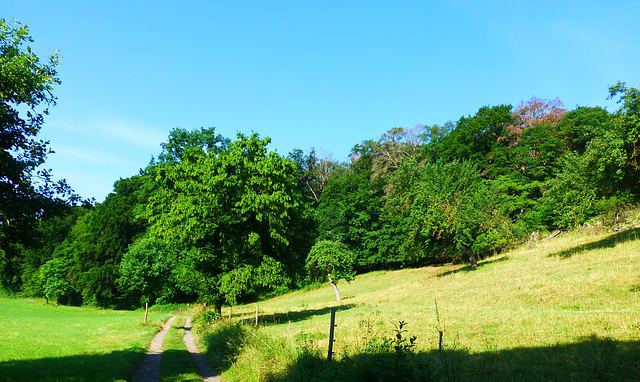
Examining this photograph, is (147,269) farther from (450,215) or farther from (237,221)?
(450,215)

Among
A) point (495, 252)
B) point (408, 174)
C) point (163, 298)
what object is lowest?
point (163, 298)

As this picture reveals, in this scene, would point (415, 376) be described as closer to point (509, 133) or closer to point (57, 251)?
point (509, 133)

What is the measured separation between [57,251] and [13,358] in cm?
6741

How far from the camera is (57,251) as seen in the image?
70250 mm

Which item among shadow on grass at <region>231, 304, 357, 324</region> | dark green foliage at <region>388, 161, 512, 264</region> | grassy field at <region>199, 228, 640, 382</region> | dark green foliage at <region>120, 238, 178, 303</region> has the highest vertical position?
dark green foliage at <region>388, 161, 512, 264</region>

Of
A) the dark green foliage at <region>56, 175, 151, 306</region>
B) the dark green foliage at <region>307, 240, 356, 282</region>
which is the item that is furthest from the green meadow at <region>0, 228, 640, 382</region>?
the dark green foliage at <region>56, 175, 151, 306</region>

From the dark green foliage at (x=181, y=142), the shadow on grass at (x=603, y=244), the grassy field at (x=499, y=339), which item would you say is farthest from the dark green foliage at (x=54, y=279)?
the shadow on grass at (x=603, y=244)

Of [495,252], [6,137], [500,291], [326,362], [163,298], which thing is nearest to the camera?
[326,362]

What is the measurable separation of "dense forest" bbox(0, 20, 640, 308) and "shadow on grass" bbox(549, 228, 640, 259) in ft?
14.1

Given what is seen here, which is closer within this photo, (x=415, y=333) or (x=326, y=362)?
(x=326, y=362)

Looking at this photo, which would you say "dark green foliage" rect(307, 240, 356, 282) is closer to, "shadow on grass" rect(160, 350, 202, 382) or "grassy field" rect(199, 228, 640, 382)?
"grassy field" rect(199, 228, 640, 382)

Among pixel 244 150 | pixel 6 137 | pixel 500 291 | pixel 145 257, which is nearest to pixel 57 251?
pixel 145 257

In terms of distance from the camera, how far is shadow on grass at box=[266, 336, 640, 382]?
298 inches

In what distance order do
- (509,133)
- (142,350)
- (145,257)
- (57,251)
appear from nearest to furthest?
(142,350) < (145,257) < (509,133) < (57,251)
